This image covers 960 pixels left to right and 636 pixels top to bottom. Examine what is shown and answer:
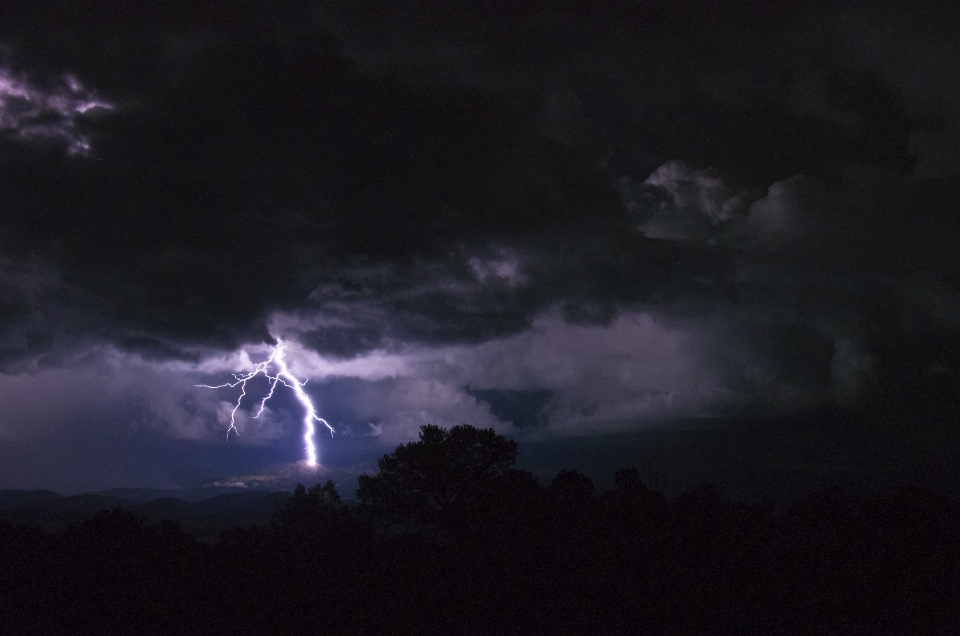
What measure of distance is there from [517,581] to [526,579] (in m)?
0.37

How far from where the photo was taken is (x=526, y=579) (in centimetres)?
2542

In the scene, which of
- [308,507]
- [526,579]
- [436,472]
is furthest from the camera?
[308,507]

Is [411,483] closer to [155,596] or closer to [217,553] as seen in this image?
[217,553]

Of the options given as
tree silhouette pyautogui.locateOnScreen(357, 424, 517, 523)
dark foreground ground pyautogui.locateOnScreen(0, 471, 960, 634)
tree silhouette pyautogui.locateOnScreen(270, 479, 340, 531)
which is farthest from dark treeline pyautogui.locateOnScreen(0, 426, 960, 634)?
tree silhouette pyautogui.locateOnScreen(270, 479, 340, 531)

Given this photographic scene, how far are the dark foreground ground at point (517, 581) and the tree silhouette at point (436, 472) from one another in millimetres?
22873

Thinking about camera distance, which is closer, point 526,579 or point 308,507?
point 526,579

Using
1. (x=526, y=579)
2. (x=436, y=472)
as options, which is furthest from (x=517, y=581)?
(x=436, y=472)

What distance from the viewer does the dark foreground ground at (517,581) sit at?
72.3 ft

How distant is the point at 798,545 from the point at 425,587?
15374mm

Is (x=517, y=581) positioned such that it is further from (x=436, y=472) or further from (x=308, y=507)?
(x=308, y=507)

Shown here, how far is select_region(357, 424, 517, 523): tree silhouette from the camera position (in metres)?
53.5

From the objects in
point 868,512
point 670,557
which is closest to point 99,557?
point 670,557

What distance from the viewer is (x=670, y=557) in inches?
1049

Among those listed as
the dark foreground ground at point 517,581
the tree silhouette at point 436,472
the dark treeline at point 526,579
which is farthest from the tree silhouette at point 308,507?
the dark foreground ground at point 517,581
